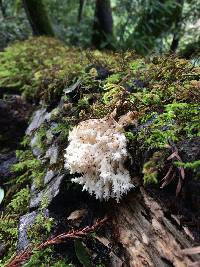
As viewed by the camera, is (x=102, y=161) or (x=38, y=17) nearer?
(x=102, y=161)

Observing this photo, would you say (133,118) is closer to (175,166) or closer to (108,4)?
(175,166)

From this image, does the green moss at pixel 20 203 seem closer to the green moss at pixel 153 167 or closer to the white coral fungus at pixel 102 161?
the white coral fungus at pixel 102 161

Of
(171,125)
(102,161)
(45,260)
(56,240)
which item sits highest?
(171,125)

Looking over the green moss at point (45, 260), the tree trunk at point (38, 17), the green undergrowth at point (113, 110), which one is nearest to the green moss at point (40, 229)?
the green undergrowth at point (113, 110)

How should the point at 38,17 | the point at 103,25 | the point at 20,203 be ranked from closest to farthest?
1. the point at 20,203
2. the point at 38,17
3. the point at 103,25

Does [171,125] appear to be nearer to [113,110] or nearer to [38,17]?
[113,110]

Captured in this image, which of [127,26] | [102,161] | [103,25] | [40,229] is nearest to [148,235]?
[102,161]
